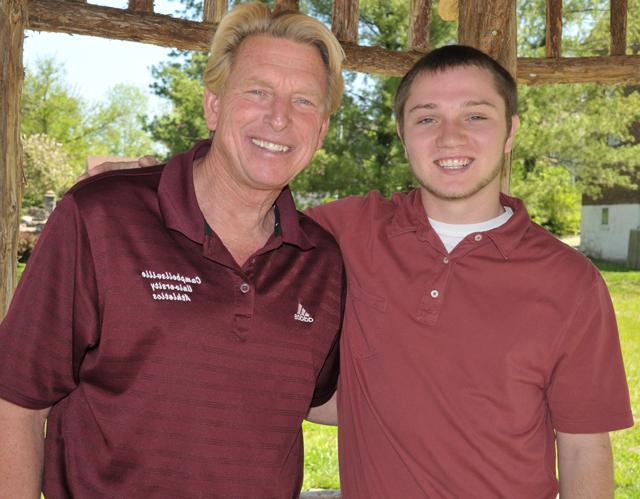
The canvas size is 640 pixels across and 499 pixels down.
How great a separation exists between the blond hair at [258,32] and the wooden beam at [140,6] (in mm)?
2721

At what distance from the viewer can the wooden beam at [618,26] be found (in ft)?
21.4

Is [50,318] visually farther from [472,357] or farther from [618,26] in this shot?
[618,26]

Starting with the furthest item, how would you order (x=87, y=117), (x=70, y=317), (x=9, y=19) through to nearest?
(x=87, y=117), (x=9, y=19), (x=70, y=317)

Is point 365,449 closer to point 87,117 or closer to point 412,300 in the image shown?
point 412,300

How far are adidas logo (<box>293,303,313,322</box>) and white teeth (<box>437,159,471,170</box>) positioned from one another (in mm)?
823

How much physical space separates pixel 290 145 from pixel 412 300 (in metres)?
0.70

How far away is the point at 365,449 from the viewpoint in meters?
2.68

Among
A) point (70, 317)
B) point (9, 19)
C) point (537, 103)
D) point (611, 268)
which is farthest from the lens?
point (611, 268)

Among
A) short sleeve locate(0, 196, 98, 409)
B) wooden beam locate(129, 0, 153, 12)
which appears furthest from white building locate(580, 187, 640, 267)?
short sleeve locate(0, 196, 98, 409)

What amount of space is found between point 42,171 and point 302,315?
115 feet

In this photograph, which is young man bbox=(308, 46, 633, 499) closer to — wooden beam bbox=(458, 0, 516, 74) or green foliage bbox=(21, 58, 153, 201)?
wooden beam bbox=(458, 0, 516, 74)

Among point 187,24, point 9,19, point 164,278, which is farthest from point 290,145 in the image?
point 187,24

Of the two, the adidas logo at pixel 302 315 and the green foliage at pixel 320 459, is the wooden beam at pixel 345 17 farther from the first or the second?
the green foliage at pixel 320 459

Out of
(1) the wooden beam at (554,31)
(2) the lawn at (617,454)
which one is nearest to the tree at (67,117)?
(2) the lawn at (617,454)
